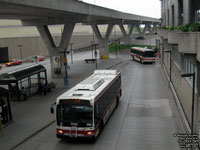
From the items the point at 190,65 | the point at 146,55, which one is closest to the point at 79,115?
the point at 190,65

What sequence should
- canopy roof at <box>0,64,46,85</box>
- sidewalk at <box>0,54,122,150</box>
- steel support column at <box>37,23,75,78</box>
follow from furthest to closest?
steel support column at <box>37,23,75,78</box> → canopy roof at <box>0,64,46,85</box> → sidewalk at <box>0,54,122,150</box>

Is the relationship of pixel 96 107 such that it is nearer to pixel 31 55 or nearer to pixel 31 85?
pixel 31 85

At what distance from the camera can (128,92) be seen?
26.8m

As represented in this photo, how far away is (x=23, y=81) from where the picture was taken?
964 inches

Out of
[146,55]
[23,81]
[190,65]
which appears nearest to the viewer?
[190,65]

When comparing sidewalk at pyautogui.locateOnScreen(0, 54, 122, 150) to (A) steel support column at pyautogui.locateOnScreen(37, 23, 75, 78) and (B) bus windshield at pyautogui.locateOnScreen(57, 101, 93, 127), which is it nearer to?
(B) bus windshield at pyautogui.locateOnScreen(57, 101, 93, 127)

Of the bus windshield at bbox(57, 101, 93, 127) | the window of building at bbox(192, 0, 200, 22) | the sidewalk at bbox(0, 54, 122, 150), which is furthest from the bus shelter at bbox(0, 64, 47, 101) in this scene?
the window of building at bbox(192, 0, 200, 22)

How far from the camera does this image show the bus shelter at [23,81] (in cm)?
2303

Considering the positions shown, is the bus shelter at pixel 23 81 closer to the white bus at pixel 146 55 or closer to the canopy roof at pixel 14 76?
the canopy roof at pixel 14 76

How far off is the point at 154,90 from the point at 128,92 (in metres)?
2.96

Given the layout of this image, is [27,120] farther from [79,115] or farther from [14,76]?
[79,115]

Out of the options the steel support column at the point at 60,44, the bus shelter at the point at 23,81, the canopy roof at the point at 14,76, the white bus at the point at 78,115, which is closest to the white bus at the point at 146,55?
the steel support column at the point at 60,44

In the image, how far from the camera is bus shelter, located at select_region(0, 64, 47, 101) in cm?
2303

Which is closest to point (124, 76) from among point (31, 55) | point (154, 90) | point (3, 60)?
point (154, 90)
